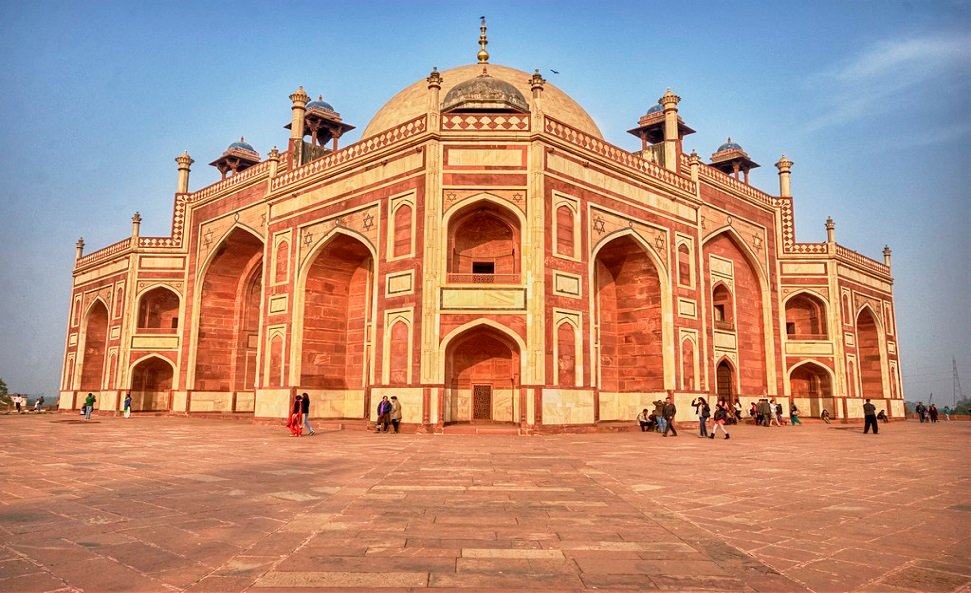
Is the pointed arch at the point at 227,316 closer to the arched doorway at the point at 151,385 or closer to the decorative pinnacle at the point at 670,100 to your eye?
the arched doorway at the point at 151,385

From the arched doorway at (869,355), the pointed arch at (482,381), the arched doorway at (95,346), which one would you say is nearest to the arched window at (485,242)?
the pointed arch at (482,381)

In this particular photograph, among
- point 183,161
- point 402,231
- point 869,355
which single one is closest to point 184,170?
point 183,161

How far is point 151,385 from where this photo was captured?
29.9m

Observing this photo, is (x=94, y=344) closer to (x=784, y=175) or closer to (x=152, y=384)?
(x=152, y=384)

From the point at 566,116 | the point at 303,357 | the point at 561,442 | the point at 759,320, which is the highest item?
the point at 566,116

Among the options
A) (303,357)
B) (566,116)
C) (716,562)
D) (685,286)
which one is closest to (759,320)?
(685,286)

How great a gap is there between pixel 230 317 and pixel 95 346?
1011 cm

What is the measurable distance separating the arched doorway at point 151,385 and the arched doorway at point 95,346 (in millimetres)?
3993

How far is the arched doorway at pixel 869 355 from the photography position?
32.1 meters

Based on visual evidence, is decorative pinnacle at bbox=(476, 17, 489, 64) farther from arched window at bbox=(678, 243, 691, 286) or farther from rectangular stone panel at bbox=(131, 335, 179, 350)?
rectangular stone panel at bbox=(131, 335, 179, 350)

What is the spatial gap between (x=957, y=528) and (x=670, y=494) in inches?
99.6

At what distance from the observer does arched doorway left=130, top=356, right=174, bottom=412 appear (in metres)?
29.2

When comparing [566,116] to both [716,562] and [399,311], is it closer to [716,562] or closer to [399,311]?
[399,311]

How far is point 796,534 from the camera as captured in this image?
4754mm
